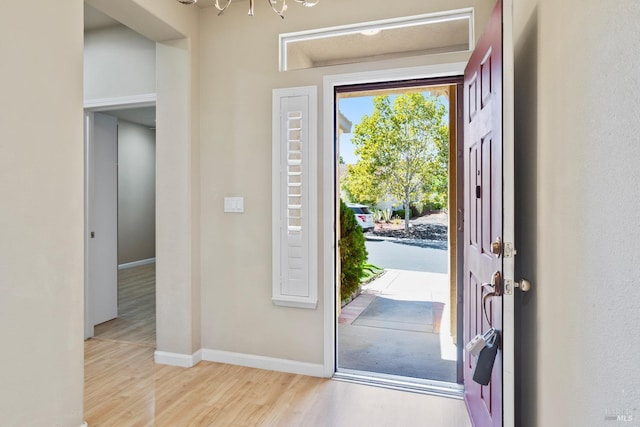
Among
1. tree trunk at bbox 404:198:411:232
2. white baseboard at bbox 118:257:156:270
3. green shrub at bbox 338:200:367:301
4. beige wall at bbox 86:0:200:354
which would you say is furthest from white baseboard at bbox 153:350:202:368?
white baseboard at bbox 118:257:156:270

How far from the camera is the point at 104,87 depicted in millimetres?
3629

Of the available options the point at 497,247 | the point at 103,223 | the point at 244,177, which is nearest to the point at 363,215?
the point at 244,177

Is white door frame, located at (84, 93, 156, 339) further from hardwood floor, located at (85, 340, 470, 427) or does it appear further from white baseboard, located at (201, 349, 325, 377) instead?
white baseboard, located at (201, 349, 325, 377)

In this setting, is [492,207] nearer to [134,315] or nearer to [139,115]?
[134,315]

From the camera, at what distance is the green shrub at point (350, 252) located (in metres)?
4.19

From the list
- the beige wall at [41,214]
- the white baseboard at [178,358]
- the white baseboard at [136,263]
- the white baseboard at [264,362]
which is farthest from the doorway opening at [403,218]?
the white baseboard at [136,263]

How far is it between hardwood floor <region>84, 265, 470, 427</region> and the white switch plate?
49.2 inches

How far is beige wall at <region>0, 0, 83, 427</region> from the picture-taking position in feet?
5.62

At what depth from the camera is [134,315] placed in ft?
14.3

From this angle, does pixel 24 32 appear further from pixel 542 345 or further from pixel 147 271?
pixel 147 271

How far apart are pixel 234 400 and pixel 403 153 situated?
2.54m

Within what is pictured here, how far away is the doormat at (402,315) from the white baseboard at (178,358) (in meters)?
1.63

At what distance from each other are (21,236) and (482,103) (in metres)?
2.31

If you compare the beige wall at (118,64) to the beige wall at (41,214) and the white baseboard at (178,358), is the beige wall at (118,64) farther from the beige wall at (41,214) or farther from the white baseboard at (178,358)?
the white baseboard at (178,358)
